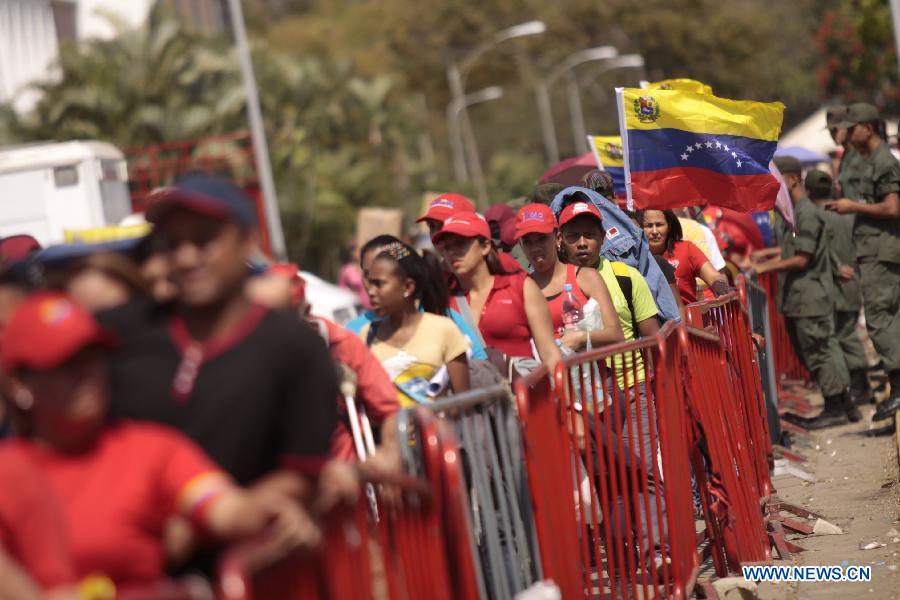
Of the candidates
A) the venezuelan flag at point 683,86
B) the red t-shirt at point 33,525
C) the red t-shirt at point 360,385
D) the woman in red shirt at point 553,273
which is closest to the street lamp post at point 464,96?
the venezuelan flag at point 683,86

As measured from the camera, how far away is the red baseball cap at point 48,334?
3674 mm

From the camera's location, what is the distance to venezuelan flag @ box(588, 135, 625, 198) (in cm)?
1315

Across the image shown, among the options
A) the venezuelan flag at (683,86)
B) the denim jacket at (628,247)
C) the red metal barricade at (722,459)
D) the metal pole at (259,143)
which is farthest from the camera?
the metal pole at (259,143)

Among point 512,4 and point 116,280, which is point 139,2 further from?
point 116,280

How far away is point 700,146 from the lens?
11.0m

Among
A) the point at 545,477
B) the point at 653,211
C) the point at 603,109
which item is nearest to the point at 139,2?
the point at 603,109

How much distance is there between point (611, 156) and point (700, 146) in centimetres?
236


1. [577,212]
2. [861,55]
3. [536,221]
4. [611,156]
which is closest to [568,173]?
[611,156]

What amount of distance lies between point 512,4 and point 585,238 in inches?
2480

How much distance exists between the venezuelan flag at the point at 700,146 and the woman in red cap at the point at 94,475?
7.30 metres

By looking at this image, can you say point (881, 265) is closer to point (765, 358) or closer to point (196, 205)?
point (765, 358)

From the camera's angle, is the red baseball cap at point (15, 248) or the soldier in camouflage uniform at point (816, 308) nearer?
the red baseball cap at point (15, 248)

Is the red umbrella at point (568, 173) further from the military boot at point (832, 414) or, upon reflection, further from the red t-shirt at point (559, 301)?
the red t-shirt at point (559, 301)

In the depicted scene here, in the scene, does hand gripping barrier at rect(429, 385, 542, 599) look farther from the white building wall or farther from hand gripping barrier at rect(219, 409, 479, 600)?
the white building wall
